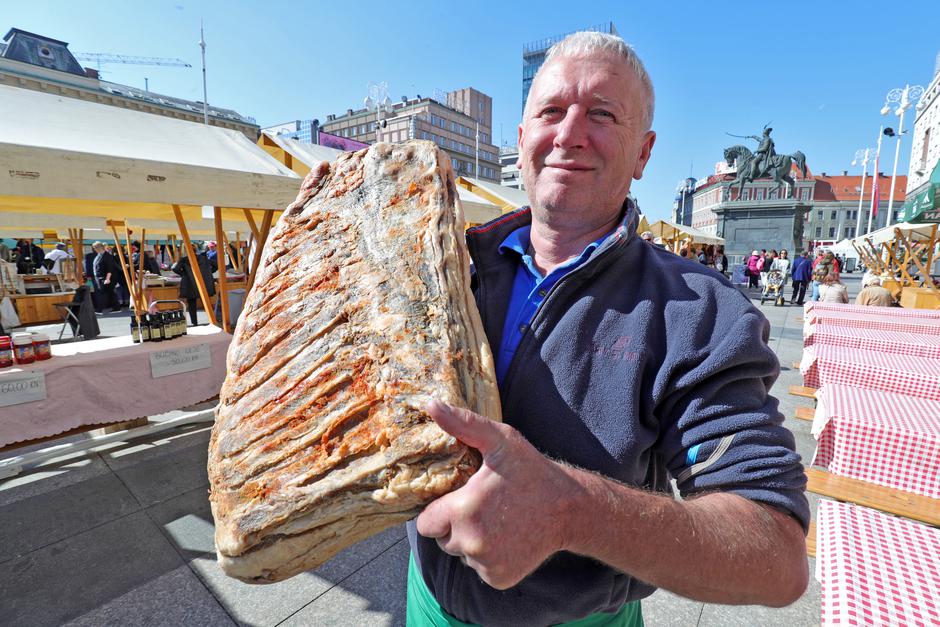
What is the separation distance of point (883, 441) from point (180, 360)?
19.4 feet

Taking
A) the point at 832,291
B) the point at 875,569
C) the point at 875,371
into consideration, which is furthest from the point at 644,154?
the point at 832,291

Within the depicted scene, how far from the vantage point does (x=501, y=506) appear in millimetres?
726

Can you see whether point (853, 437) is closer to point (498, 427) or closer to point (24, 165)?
point (498, 427)

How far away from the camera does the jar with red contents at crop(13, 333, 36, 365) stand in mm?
3537

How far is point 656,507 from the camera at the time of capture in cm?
84

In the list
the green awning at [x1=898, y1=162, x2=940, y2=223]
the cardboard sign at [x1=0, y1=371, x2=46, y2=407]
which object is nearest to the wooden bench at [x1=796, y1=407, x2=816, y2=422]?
the green awning at [x1=898, y1=162, x2=940, y2=223]

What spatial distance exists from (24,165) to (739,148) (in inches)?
1413

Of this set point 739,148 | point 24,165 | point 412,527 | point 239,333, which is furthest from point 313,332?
point 739,148

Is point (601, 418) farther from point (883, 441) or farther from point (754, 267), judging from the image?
point (754, 267)

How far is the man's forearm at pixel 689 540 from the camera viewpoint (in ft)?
2.61

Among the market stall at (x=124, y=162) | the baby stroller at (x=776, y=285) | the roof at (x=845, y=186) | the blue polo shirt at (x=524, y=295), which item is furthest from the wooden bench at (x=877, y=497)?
the roof at (x=845, y=186)

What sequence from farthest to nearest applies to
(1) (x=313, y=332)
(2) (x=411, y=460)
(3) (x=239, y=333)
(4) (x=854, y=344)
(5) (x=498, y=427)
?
1. (4) (x=854, y=344)
2. (3) (x=239, y=333)
3. (1) (x=313, y=332)
4. (2) (x=411, y=460)
5. (5) (x=498, y=427)

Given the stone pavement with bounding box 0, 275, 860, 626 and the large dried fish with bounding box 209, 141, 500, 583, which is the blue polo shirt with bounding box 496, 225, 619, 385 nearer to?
the large dried fish with bounding box 209, 141, 500, 583

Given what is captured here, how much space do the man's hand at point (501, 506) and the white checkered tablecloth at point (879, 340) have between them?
622 cm
